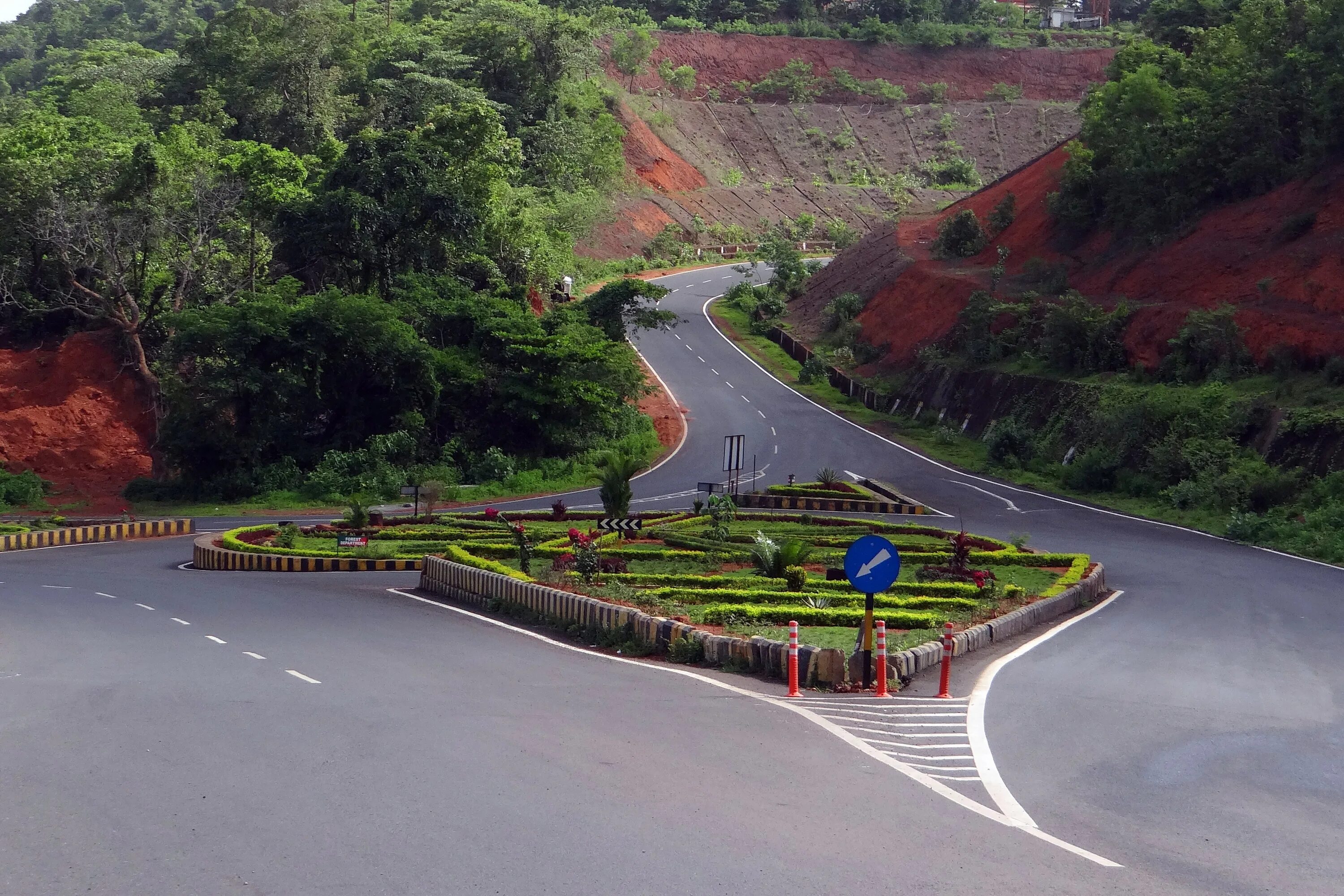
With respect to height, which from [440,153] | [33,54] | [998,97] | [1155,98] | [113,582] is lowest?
[113,582]

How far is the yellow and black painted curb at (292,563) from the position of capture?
88.6ft

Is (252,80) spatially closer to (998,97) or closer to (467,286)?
(467,286)

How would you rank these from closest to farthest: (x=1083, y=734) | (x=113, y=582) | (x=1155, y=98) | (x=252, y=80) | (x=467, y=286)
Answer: (x=1083, y=734) < (x=113, y=582) < (x=467, y=286) < (x=1155, y=98) < (x=252, y=80)

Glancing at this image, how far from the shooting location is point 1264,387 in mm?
36188

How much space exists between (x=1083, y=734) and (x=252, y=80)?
70061 millimetres

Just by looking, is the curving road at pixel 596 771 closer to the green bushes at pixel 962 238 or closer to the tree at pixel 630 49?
the green bushes at pixel 962 238

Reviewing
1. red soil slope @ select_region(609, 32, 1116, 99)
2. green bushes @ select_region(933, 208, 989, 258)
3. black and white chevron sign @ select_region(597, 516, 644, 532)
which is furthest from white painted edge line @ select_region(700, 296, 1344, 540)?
red soil slope @ select_region(609, 32, 1116, 99)

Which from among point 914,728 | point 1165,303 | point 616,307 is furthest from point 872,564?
point 616,307

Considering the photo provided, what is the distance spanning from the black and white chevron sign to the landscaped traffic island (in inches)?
7.3

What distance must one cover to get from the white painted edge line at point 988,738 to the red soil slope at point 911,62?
102 m

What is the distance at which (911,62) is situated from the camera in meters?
115

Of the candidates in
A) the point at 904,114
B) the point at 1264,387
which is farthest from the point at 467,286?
the point at 904,114

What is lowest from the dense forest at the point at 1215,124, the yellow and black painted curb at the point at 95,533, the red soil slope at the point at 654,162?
the yellow and black painted curb at the point at 95,533

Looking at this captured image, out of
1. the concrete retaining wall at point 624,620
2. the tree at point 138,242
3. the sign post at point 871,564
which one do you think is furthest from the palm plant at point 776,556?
the tree at point 138,242
